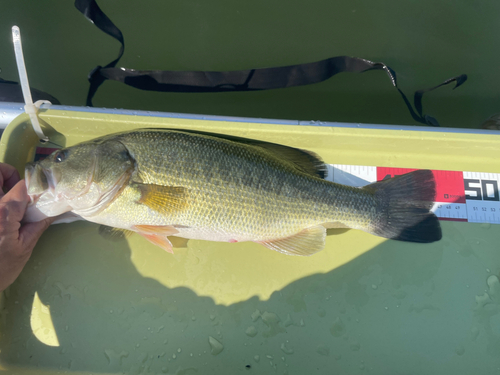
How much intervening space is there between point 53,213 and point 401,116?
2.95 meters

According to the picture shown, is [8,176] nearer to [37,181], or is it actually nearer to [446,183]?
[37,181]

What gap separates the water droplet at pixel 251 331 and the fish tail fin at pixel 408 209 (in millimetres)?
926

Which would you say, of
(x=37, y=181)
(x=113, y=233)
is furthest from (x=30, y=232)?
(x=113, y=233)

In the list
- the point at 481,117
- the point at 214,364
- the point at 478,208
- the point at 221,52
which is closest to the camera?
the point at 214,364

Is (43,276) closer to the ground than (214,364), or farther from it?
farther from it

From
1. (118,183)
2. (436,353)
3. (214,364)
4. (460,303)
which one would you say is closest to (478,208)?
(460,303)

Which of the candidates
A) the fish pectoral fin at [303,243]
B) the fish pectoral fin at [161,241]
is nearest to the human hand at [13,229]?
the fish pectoral fin at [161,241]

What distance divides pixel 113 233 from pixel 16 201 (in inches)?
20.7

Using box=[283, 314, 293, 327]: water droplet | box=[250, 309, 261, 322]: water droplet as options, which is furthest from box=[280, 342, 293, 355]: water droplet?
box=[250, 309, 261, 322]: water droplet

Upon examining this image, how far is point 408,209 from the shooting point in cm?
171

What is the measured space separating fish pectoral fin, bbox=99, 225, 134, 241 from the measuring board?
1.40 metres

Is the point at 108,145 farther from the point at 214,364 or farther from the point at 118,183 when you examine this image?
the point at 214,364

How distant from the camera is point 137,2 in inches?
114

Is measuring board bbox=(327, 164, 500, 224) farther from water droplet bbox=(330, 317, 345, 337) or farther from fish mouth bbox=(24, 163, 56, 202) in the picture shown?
fish mouth bbox=(24, 163, 56, 202)
